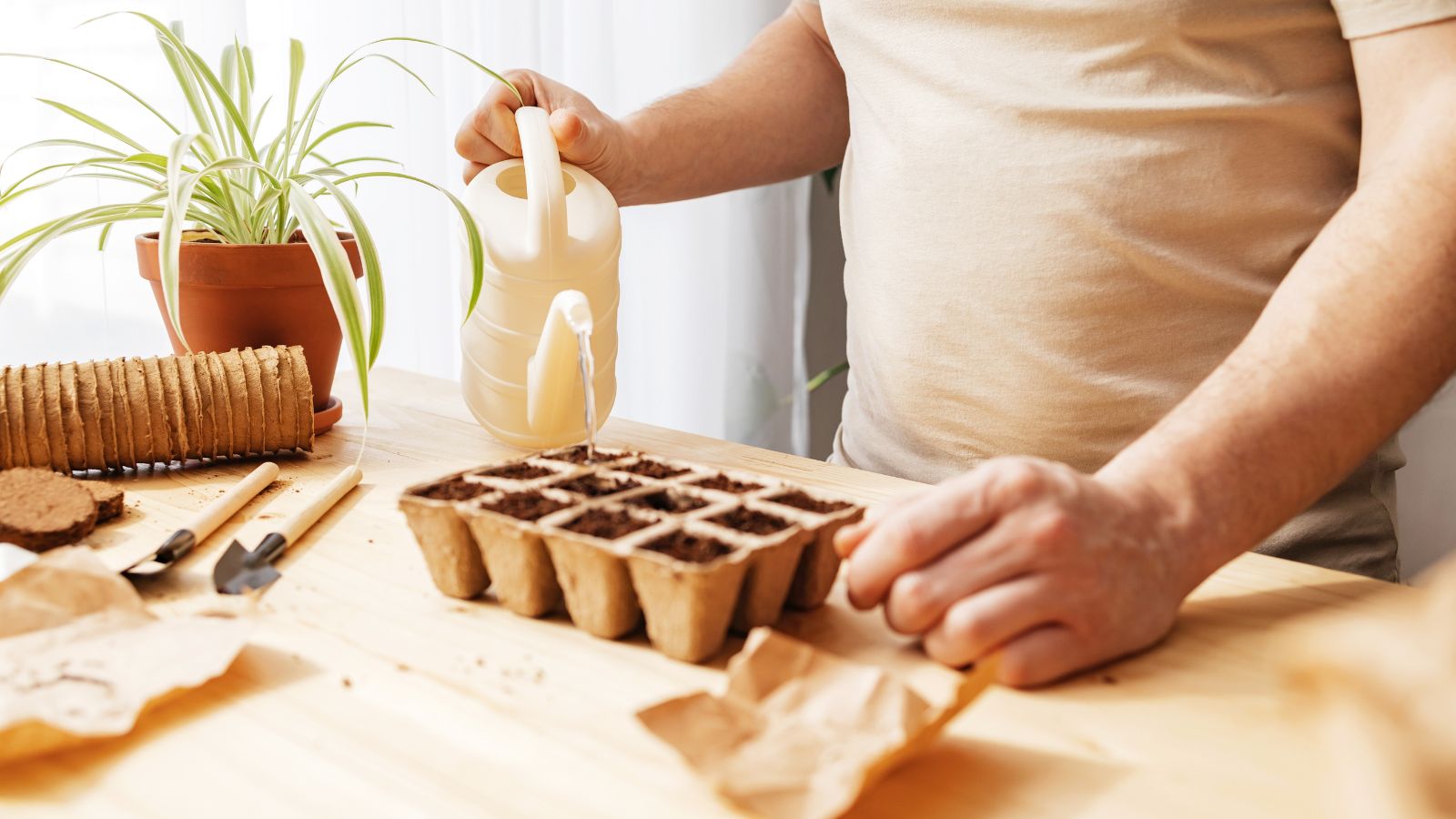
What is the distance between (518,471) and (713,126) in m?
0.71

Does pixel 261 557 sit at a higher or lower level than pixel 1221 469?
lower

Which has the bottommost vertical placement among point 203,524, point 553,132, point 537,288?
point 203,524

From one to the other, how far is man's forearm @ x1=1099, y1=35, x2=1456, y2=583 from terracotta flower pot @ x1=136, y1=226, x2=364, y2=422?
2.40 ft

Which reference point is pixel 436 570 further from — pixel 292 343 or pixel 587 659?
pixel 292 343

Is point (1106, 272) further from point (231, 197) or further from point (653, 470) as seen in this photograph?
point (231, 197)

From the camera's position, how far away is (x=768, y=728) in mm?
527

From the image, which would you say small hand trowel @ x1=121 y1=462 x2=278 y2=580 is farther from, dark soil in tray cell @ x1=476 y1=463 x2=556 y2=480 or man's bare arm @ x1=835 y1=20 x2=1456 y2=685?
man's bare arm @ x1=835 y1=20 x2=1456 y2=685

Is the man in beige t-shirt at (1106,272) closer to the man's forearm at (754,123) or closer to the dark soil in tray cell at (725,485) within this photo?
the man's forearm at (754,123)

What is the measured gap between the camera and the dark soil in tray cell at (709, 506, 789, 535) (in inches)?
Result: 25.2

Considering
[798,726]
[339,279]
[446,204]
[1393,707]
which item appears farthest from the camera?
[446,204]

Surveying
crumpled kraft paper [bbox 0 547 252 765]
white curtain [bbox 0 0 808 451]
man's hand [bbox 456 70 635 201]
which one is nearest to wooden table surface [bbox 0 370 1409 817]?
crumpled kraft paper [bbox 0 547 252 765]

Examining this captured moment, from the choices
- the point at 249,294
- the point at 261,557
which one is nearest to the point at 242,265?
the point at 249,294

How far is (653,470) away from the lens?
759mm

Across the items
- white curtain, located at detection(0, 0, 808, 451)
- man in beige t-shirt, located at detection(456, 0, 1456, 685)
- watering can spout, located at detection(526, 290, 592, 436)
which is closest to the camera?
man in beige t-shirt, located at detection(456, 0, 1456, 685)
